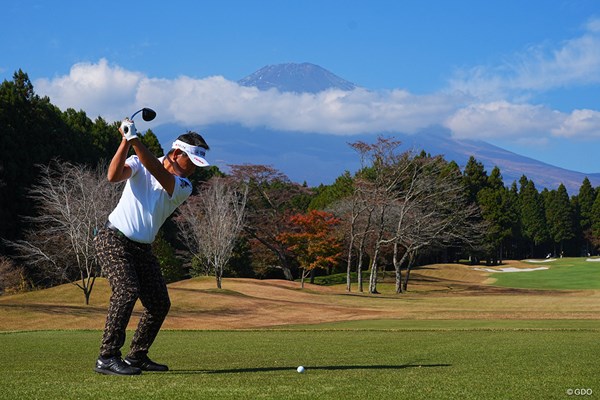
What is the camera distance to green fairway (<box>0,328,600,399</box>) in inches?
229

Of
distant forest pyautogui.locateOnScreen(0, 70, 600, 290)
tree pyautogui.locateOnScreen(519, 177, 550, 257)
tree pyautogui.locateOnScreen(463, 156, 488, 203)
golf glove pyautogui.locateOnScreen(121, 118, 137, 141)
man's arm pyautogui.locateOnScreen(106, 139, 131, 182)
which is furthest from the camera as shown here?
tree pyautogui.locateOnScreen(519, 177, 550, 257)

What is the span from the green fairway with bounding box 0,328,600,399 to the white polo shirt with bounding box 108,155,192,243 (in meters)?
1.48

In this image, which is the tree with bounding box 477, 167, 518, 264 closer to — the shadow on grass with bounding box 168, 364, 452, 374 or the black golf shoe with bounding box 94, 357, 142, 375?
the shadow on grass with bounding box 168, 364, 452, 374

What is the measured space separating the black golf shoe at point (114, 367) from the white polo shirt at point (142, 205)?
1.25 metres

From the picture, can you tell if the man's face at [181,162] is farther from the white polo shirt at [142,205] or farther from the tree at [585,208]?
the tree at [585,208]

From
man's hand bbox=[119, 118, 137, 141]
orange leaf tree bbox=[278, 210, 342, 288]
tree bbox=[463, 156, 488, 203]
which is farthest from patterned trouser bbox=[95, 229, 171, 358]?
tree bbox=[463, 156, 488, 203]

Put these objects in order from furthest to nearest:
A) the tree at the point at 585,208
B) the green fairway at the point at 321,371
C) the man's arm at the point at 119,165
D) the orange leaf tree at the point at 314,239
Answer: the tree at the point at 585,208, the orange leaf tree at the point at 314,239, the man's arm at the point at 119,165, the green fairway at the point at 321,371

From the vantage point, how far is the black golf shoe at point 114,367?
7.20 metres

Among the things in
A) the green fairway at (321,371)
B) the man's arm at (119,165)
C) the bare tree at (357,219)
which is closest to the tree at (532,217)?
the bare tree at (357,219)

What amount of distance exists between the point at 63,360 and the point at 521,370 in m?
5.75

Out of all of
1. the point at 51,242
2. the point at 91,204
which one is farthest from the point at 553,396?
the point at 51,242

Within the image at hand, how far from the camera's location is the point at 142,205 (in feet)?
23.8

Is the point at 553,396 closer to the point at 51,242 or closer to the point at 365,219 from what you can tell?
the point at 51,242

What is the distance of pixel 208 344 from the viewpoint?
12.8 metres
